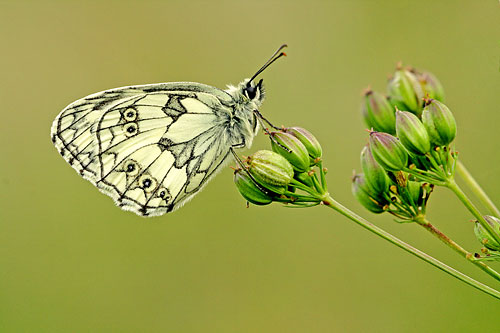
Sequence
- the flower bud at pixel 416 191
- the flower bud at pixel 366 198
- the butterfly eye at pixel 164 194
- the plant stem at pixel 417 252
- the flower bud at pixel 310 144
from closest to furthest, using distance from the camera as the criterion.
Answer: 1. the plant stem at pixel 417 252
2. the flower bud at pixel 416 191
3. the flower bud at pixel 366 198
4. the flower bud at pixel 310 144
5. the butterfly eye at pixel 164 194

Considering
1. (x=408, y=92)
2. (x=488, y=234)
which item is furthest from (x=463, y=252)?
(x=408, y=92)

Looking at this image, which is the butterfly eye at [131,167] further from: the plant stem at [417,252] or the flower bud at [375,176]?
the flower bud at [375,176]

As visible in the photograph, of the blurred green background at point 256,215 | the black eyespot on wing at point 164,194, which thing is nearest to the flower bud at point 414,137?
the black eyespot on wing at point 164,194

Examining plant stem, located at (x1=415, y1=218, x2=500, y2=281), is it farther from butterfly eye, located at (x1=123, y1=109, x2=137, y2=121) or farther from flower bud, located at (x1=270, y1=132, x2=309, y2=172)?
butterfly eye, located at (x1=123, y1=109, x2=137, y2=121)

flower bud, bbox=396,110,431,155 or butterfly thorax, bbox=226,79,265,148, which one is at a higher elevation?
butterfly thorax, bbox=226,79,265,148

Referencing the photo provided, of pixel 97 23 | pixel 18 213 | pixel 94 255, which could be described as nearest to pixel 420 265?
pixel 94 255

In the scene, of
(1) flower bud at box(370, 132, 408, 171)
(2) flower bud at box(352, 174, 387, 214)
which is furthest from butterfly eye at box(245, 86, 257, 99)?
(1) flower bud at box(370, 132, 408, 171)

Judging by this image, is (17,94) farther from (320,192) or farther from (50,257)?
(320,192)
